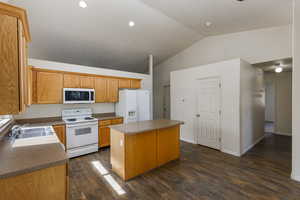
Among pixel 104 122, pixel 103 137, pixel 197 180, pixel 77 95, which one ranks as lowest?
pixel 197 180

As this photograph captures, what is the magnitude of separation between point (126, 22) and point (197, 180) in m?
4.10

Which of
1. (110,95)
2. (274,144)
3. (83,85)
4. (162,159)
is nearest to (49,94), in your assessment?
(83,85)

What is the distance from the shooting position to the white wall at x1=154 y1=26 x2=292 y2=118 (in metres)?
3.81

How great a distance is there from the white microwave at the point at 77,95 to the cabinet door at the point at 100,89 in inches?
6.9

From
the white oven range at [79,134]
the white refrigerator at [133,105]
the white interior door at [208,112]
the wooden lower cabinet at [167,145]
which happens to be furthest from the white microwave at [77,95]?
the white interior door at [208,112]

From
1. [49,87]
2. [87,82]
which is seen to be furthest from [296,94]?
[49,87]

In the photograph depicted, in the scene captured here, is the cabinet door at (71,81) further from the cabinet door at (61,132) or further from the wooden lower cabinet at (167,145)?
the wooden lower cabinet at (167,145)

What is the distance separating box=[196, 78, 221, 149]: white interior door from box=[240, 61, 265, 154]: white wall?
0.59 meters

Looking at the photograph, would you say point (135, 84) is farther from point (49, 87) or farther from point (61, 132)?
point (61, 132)

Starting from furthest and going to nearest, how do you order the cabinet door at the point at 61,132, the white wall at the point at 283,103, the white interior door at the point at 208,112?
the white wall at the point at 283,103, the white interior door at the point at 208,112, the cabinet door at the point at 61,132

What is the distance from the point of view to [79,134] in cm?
355

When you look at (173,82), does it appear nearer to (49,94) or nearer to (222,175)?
(222,175)

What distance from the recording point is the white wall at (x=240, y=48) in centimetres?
381

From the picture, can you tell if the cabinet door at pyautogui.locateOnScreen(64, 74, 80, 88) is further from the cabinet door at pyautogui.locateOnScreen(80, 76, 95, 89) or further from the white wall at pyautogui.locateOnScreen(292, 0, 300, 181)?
the white wall at pyautogui.locateOnScreen(292, 0, 300, 181)
